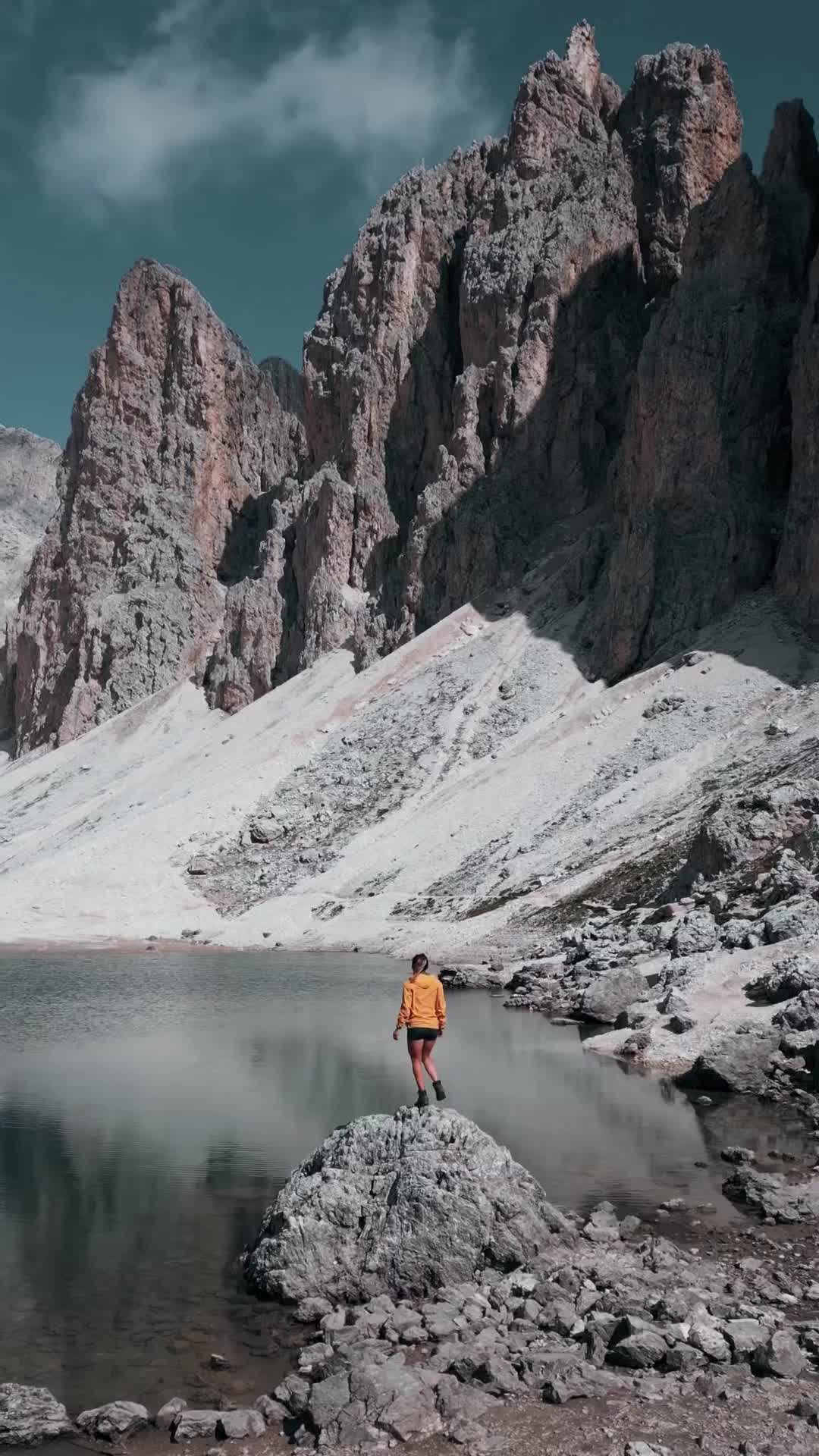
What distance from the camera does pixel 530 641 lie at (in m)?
76.9

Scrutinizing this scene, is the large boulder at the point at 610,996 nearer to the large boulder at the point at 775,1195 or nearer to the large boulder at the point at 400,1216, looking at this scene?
the large boulder at the point at 775,1195

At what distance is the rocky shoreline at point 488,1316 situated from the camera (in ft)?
27.3

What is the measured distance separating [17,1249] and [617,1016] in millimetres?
16906

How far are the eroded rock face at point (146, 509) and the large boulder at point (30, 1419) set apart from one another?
10145 cm

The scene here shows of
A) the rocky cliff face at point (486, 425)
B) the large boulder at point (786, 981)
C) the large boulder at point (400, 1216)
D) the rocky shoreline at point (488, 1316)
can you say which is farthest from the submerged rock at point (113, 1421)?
the rocky cliff face at point (486, 425)

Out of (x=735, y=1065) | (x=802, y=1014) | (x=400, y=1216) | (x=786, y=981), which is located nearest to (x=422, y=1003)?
(x=400, y=1216)

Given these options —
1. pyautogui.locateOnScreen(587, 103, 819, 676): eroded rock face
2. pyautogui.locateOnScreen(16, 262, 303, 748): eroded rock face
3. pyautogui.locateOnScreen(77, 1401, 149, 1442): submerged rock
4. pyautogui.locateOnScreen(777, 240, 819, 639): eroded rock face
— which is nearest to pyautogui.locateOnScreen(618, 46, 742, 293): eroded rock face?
pyautogui.locateOnScreen(587, 103, 819, 676): eroded rock face

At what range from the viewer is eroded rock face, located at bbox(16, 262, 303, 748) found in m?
111

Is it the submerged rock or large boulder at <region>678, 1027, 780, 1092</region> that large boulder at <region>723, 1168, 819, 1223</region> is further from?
the submerged rock

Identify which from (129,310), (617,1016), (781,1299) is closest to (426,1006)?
(781,1299)

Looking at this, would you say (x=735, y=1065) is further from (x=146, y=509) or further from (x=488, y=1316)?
(x=146, y=509)

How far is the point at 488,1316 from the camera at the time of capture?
10.1m

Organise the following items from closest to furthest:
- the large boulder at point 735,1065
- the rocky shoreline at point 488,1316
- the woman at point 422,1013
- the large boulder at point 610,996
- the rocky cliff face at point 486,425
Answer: the rocky shoreline at point 488,1316
the woman at point 422,1013
the large boulder at point 735,1065
the large boulder at point 610,996
the rocky cliff face at point 486,425

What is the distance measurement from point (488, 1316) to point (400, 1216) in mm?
1607
